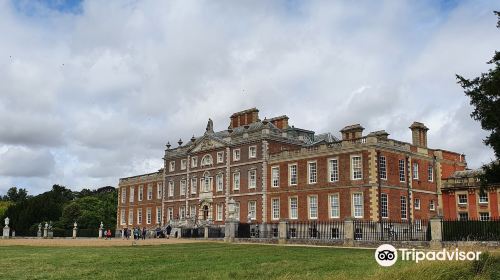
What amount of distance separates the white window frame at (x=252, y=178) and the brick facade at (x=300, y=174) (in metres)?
0.09

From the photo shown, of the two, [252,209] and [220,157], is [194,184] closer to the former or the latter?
[220,157]

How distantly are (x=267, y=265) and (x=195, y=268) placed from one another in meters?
2.16

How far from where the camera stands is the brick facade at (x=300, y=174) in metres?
41.2

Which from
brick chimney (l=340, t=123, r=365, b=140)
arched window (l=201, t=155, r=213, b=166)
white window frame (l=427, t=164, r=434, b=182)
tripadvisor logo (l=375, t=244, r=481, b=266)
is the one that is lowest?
tripadvisor logo (l=375, t=244, r=481, b=266)

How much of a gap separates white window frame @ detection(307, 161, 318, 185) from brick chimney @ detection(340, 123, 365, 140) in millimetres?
3684

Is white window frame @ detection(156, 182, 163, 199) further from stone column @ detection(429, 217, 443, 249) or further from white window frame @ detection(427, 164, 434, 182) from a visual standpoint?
stone column @ detection(429, 217, 443, 249)

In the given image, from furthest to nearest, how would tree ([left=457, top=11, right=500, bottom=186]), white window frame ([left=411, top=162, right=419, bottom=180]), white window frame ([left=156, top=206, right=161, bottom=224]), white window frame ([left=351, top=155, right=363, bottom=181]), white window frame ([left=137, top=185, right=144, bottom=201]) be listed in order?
white window frame ([left=137, top=185, right=144, bottom=201])
white window frame ([left=156, top=206, right=161, bottom=224])
white window frame ([left=411, top=162, right=419, bottom=180])
white window frame ([left=351, top=155, right=363, bottom=181])
tree ([left=457, top=11, right=500, bottom=186])

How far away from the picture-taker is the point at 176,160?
5938 centimetres

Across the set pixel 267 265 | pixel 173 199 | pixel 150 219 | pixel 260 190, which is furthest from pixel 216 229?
pixel 267 265

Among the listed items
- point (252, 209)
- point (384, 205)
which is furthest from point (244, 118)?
point (384, 205)

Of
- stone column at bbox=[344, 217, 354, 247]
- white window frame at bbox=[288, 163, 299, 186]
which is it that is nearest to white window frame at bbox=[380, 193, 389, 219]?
white window frame at bbox=[288, 163, 299, 186]

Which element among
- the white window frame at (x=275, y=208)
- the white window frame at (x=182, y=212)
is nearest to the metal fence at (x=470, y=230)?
the white window frame at (x=275, y=208)

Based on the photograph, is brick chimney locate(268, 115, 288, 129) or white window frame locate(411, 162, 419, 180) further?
brick chimney locate(268, 115, 288, 129)

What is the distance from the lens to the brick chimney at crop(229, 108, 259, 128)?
179 ft
